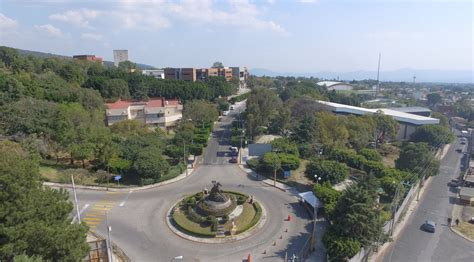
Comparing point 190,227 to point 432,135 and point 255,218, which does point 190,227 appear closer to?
point 255,218

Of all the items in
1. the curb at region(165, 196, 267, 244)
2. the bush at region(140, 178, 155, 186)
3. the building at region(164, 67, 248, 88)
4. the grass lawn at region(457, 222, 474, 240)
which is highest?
the building at region(164, 67, 248, 88)

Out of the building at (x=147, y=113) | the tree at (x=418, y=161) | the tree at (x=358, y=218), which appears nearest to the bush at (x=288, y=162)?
the tree at (x=418, y=161)

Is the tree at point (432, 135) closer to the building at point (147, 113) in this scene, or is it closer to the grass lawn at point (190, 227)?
the building at point (147, 113)

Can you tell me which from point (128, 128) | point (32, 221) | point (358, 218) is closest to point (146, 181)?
point (128, 128)

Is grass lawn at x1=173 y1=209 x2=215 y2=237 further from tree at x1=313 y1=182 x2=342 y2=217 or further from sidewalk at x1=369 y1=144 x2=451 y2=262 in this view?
sidewalk at x1=369 y1=144 x2=451 y2=262

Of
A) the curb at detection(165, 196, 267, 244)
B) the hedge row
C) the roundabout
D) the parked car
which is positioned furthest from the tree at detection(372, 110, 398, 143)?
the curb at detection(165, 196, 267, 244)

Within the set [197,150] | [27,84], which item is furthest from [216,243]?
[27,84]
